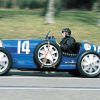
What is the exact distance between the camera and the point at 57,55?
12938 millimetres

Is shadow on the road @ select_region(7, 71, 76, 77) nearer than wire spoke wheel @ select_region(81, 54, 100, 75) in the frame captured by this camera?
No

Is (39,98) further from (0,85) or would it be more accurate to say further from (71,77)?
(71,77)

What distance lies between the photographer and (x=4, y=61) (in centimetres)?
1284

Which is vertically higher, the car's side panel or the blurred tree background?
the car's side panel

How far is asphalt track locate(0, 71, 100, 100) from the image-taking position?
380 inches

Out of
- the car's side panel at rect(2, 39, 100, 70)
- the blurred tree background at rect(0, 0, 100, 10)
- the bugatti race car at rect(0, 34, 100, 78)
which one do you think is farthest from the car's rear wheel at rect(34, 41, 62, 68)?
the blurred tree background at rect(0, 0, 100, 10)

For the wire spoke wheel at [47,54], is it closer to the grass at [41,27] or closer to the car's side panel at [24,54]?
the car's side panel at [24,54]

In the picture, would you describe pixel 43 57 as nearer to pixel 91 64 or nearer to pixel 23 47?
pixel 23 47

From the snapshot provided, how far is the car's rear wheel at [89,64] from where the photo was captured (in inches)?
516

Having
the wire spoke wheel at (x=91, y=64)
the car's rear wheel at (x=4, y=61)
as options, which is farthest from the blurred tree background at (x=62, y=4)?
the car's rear wheel at (x=4, y=61)

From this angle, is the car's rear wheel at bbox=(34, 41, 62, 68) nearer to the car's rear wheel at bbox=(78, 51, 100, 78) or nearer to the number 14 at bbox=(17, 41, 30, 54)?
the number 14 at bbox=(17, 41, 30, 54)

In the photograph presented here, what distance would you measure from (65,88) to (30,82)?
1.28 m

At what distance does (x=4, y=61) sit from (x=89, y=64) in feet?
7.10

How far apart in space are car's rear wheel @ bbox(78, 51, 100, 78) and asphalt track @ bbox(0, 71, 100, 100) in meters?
0.23
